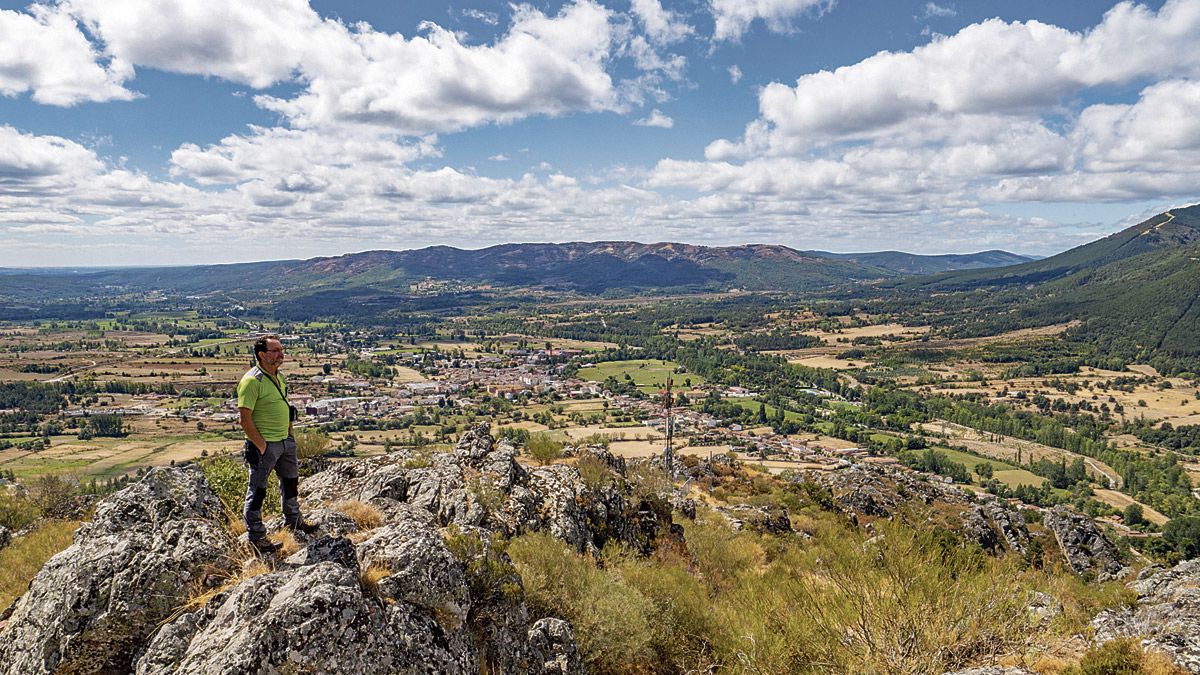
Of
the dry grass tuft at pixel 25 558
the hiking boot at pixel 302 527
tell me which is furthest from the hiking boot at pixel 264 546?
the dry grass tuft at pixel 25 558

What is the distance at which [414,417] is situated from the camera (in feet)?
385

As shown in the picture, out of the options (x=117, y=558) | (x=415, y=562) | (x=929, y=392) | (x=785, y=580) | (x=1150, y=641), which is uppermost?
(x=117, y=558)

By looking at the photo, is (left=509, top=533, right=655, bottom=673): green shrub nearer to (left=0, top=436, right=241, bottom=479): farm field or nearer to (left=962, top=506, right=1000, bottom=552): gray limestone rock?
(left=962, top=506, right=1000, bottom=552): gray limestone rock

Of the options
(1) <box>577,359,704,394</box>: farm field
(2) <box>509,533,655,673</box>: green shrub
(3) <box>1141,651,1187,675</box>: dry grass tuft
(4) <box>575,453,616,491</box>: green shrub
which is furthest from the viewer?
(1) <box>577,359,704,394</box>: farm field

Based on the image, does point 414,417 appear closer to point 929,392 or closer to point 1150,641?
point 1150,641

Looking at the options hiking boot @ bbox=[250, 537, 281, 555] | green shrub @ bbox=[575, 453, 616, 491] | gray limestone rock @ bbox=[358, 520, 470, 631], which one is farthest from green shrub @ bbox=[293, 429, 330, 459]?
gray limestone rock @ bbox=[358, 520, 470, 631]

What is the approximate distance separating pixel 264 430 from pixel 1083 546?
6229 cm

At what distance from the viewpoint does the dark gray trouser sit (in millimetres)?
9609

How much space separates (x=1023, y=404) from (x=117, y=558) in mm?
174834

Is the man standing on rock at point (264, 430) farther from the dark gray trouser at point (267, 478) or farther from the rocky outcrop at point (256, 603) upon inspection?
the rocky outcrop at point (256, 603)

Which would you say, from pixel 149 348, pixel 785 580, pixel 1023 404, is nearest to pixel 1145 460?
pixel 1023 404

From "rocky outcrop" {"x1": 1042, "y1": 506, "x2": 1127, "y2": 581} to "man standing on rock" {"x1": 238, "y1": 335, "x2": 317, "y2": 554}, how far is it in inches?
2202

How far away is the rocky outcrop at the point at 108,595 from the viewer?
852 cm

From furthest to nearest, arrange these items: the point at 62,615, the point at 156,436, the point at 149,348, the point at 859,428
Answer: the point at 149,348 → the point at 859,428 → the point at 156,436 → the point at 62,615
